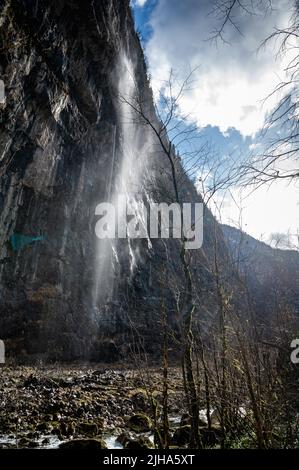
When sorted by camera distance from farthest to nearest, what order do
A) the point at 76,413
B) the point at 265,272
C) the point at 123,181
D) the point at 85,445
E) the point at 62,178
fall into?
the point at 123,181, the point at 62,178, the point at 76,413, the point at 265,272, the point at 85,445

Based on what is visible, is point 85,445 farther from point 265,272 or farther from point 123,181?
point 123,181

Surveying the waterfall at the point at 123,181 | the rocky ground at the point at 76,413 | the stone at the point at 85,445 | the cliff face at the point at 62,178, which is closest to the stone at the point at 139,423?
the rocky ground at the point at 76,413

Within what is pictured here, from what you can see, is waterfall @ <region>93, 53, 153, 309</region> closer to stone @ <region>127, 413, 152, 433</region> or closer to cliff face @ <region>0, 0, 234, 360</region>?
cliff face @ <region>0, 0, 234, 360</region>

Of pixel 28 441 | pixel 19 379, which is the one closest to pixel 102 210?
pixel 19 379

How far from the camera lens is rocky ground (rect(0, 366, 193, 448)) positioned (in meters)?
6.64

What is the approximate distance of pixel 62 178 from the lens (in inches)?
763

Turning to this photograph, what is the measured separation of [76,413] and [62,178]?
45.1ft

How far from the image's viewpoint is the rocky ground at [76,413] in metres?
6.64

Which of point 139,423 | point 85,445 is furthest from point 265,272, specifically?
point 139,423

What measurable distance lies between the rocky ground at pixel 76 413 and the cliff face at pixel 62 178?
11.3 ft

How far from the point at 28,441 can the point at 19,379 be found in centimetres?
669

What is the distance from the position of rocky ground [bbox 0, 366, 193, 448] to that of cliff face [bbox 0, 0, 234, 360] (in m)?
3.44
